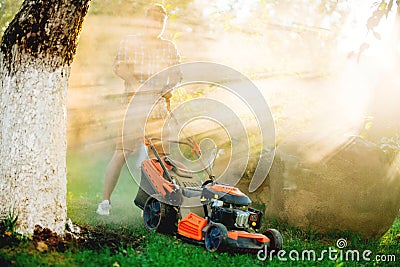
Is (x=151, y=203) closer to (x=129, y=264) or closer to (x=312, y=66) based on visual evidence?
(x=129, y=264)

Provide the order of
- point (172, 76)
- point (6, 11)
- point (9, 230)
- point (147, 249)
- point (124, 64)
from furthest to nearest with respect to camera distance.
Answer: point (6, 11) → point (172, 76) → point (124, 64) → point (147, 249) → point (9, 230)

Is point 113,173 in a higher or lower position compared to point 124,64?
lower

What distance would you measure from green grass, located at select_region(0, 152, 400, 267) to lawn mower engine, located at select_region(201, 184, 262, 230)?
232 millimetres

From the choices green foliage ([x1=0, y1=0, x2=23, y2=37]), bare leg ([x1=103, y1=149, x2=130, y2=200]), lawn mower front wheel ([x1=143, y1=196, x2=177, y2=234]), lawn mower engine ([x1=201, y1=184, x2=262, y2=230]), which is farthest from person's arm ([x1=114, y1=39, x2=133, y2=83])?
green foliage ([x1=0, y1=0, x2=23, y2=37])

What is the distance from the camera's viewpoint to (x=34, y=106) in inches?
129

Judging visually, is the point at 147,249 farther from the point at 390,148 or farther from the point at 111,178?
the point at 390,148

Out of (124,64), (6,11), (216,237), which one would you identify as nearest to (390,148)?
(216,237)

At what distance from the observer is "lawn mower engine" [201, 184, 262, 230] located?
3.49 metres

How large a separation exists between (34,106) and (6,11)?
15.2ft

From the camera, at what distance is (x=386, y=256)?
13.5ft

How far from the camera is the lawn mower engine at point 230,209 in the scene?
3.49 m

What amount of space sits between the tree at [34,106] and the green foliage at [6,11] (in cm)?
410

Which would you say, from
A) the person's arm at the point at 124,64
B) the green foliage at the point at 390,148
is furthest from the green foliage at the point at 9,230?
the green foliage at the point at 390,148

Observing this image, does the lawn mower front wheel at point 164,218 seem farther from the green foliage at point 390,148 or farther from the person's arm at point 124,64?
the green foliage at point 390,148
